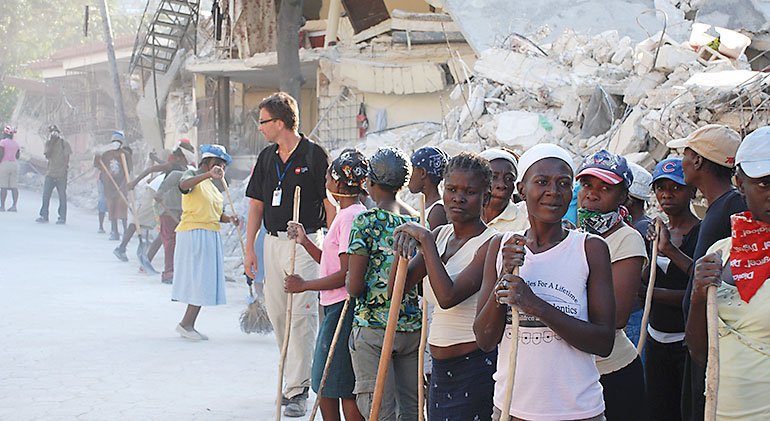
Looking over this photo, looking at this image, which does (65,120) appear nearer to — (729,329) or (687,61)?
(687,61)

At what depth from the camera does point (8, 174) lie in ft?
56.7

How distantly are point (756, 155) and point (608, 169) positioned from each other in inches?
33.6

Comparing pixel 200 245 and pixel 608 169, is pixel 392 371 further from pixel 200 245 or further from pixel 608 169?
pixel 200 245

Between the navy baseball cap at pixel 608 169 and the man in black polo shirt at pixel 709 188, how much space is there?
32 cm

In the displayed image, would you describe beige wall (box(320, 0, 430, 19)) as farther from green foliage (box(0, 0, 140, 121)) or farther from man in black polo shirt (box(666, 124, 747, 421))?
green foliage (box(0, 0, 140, 121))

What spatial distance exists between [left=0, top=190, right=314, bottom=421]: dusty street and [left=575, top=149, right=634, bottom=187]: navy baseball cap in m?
3.02

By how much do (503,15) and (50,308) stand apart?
25.6 feet

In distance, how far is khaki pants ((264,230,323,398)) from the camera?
524cm

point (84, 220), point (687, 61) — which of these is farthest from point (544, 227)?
point (84, 220)

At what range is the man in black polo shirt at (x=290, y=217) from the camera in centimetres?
525

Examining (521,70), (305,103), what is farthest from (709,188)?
(305,103)

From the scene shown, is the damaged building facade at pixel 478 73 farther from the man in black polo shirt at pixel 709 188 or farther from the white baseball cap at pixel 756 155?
the white baseball cap at pixel 756 155

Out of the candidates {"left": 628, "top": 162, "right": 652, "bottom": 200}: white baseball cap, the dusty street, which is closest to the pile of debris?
{"left": 628, "top": 162, "right": 652, "bottom": 200}: white baseball cap

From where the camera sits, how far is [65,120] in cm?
2998
